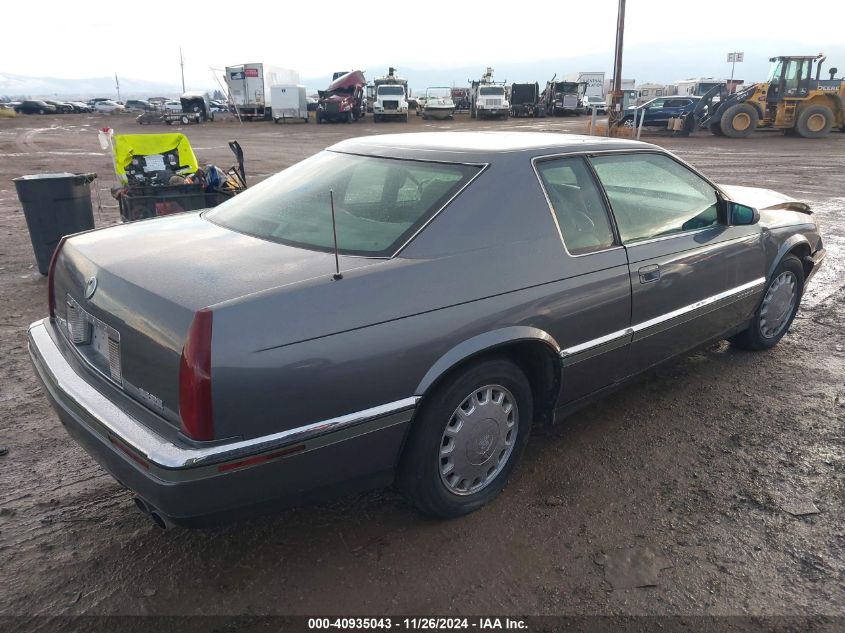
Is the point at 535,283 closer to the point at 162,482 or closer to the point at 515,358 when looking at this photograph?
the point at 515,358

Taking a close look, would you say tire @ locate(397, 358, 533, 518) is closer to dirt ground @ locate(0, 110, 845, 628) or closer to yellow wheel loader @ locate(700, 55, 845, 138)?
dirt ground @ locate(0, 110, 845, 628)

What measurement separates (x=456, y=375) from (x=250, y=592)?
112 centimetres

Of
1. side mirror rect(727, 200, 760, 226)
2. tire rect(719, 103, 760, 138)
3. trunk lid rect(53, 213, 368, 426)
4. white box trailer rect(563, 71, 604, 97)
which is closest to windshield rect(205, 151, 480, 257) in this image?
trunk lid rect(53, 213, 368, 426)

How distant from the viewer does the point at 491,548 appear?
8.83 feet

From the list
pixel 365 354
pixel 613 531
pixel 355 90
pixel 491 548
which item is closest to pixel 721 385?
pixel 613 531

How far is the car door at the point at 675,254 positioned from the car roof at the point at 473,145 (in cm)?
13

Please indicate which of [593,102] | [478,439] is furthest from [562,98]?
[478,439]

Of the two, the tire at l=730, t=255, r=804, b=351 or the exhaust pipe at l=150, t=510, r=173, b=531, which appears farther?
the tire at l=730, t=255, r=804, b=351

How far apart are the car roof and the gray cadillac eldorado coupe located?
0.06 feet

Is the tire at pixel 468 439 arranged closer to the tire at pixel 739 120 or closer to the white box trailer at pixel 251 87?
the tire at pixel 739 120

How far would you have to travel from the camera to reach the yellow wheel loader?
22828mm

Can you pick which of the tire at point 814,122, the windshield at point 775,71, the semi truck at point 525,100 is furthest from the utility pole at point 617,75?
the semi truck at point 525,100

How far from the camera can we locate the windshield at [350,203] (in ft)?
8.91

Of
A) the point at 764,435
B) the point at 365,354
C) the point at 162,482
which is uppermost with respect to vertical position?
the point at 365,354
